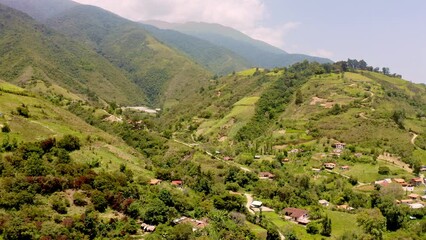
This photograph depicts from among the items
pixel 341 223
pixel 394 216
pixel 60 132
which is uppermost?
pixel 60 132

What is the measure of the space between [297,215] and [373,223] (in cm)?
877

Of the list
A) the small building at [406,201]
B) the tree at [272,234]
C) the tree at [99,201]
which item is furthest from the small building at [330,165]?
the tree at [99,201]

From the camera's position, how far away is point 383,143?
2945 inches

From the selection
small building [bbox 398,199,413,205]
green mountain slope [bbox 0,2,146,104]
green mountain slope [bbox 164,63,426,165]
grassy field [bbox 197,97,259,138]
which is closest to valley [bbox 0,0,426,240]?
small building [bbox 398,199,413,205]

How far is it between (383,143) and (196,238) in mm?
51866

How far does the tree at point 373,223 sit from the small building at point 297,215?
245 inches

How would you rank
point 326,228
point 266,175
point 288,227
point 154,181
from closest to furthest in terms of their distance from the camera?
point 288,227
point 326,228
point 154,181
point 266,175

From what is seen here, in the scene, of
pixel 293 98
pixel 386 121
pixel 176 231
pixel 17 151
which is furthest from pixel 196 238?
pixel 293 98

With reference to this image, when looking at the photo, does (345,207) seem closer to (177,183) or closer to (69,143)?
(177,183)

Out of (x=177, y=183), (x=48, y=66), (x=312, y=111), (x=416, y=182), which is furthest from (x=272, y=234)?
(x=48, y=66)

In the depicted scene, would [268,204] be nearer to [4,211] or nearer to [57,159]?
[57,159]

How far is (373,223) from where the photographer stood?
4606 cm

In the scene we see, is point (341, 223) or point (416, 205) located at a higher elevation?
point (416, 205)

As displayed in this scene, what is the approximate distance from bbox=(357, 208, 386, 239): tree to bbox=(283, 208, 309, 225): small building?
20.4ft
